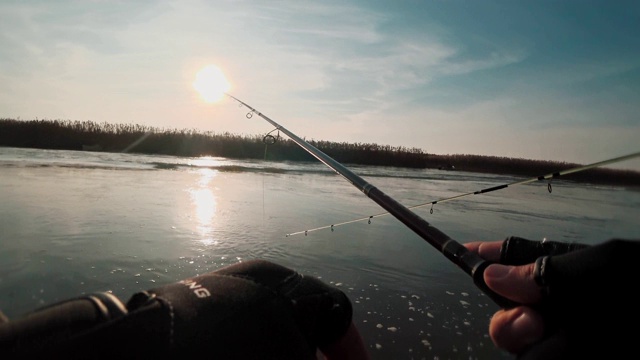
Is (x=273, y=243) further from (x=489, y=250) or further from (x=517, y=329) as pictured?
(x=517, y=329)

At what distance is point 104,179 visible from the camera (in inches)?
319

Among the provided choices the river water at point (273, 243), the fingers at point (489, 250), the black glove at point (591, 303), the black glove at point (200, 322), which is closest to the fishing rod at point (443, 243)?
the fingers at point (489, 250)

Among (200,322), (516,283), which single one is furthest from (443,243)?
(200,322)

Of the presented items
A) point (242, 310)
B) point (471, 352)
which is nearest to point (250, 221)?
point (471, 352)

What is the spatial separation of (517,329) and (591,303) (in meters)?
0.15

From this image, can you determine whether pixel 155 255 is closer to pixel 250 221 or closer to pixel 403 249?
pixel 250 221

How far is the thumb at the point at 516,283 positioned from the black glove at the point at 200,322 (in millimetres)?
459

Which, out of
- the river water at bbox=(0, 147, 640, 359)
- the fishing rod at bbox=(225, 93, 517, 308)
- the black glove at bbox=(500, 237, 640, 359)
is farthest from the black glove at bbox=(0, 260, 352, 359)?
the river water at bbox=(0, 147, 640, 359)

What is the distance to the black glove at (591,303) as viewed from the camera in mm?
650

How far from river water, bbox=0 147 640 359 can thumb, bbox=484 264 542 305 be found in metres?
0.74

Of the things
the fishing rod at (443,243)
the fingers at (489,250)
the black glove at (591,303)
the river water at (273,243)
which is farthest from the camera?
the river water at (273,243)

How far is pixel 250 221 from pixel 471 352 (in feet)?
11.0

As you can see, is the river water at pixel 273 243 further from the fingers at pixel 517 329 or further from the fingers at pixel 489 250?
the fingers at pixel 517 329

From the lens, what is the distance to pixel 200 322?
0.86 meters
